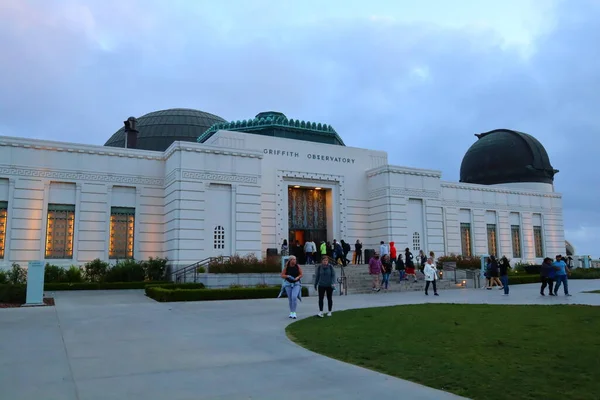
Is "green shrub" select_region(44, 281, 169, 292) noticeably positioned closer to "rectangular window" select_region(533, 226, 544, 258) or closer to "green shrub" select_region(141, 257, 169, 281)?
"green shrub" select_region(141, 257, 169, 281)

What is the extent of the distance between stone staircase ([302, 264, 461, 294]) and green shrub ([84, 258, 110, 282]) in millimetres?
9983

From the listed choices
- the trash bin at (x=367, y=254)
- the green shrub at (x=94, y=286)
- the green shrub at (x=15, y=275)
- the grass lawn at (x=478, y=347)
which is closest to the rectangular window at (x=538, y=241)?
the trash bin at (x=367, y=254)

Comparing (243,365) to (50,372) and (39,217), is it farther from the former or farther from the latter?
(39,217)

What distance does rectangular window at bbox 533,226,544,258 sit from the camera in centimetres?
4041

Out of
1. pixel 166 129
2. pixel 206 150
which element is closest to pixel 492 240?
pixel 206 150

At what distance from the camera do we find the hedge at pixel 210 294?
1722cm

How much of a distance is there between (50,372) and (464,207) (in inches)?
1350

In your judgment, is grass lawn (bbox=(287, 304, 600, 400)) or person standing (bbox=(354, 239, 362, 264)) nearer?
grass lawn (bbox=(287, 304, 600, 400))

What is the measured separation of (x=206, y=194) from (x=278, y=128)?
744 cm

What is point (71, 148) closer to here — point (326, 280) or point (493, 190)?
point (326, 280)

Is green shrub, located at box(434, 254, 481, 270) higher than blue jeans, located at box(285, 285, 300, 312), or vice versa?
green shrub, located at box(434, 254, 481, 270)

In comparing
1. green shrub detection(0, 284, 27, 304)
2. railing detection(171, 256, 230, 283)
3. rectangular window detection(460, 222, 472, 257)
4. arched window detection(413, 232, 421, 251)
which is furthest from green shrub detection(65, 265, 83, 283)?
rectangular window detection(460, 222, 472, 257)

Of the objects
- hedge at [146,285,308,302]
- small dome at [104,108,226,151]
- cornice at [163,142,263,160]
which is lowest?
hedge at [146,285,308,302]

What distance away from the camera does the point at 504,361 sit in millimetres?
6641
